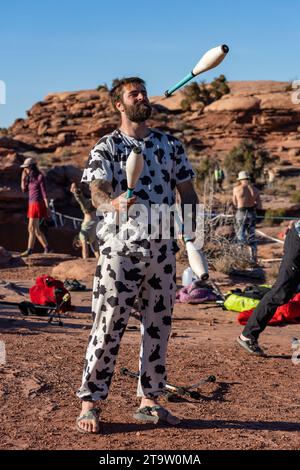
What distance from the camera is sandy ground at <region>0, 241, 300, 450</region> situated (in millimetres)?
4027

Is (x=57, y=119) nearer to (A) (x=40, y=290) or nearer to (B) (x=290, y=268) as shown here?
(A) (x=40, y=290)

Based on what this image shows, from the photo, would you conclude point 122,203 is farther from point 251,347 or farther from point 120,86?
point 251,347

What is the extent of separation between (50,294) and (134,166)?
5.18 metres

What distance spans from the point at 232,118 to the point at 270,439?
39568 millimetres

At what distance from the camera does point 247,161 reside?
33031 millimetres

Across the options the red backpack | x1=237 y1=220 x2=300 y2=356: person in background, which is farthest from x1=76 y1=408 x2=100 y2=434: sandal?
the red backpack

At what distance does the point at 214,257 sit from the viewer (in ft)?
44.9

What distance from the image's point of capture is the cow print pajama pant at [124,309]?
4.11 metres

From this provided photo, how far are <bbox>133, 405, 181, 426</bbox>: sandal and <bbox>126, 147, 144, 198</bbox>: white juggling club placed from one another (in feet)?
4.11

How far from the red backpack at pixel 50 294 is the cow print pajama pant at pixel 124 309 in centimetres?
443

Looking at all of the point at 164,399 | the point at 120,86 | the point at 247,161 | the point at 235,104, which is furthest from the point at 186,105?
the point at 120,86

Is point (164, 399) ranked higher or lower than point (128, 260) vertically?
lower

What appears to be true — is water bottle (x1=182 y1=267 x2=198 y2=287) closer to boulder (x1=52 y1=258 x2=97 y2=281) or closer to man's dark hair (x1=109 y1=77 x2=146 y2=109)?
boulder (x1=52 y1=258 x2=97 y2=281)

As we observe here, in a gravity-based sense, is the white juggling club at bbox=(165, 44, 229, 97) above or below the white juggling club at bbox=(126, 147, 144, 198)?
above
